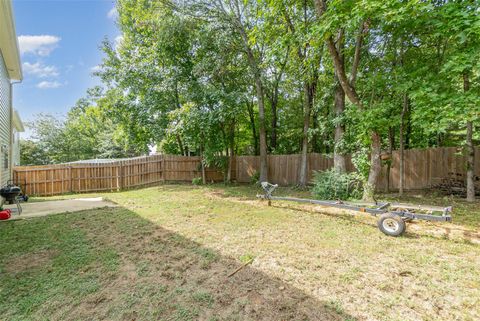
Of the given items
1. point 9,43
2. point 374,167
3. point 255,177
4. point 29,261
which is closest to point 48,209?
point 29,261

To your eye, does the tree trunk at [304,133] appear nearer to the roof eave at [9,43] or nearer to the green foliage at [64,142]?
the roof eave at [9,43]

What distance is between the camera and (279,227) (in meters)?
4.77

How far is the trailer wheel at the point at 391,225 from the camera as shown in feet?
13.2

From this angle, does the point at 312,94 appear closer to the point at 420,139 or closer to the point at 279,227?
the point at 420,139

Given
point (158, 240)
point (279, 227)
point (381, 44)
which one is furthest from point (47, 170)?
point (381, 44)

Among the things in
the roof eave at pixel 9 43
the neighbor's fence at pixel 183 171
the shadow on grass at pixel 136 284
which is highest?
the roof eave at pixel 9 43

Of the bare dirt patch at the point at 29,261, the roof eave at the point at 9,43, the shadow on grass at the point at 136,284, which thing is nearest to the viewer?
the shadow on grass at the point at 136,284

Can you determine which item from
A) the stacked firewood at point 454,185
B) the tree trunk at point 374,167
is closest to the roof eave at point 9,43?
the tree trunk at point 374,167

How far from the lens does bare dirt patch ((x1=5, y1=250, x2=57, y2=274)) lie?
313cm

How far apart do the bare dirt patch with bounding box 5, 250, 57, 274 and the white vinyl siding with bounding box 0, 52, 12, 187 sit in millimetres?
5258

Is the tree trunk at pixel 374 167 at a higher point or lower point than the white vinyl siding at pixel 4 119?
lower

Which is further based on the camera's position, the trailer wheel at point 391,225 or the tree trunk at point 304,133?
the tree trunk at point 304,133

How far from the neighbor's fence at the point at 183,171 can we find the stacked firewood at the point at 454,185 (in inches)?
13.3

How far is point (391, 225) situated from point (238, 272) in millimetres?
3005
